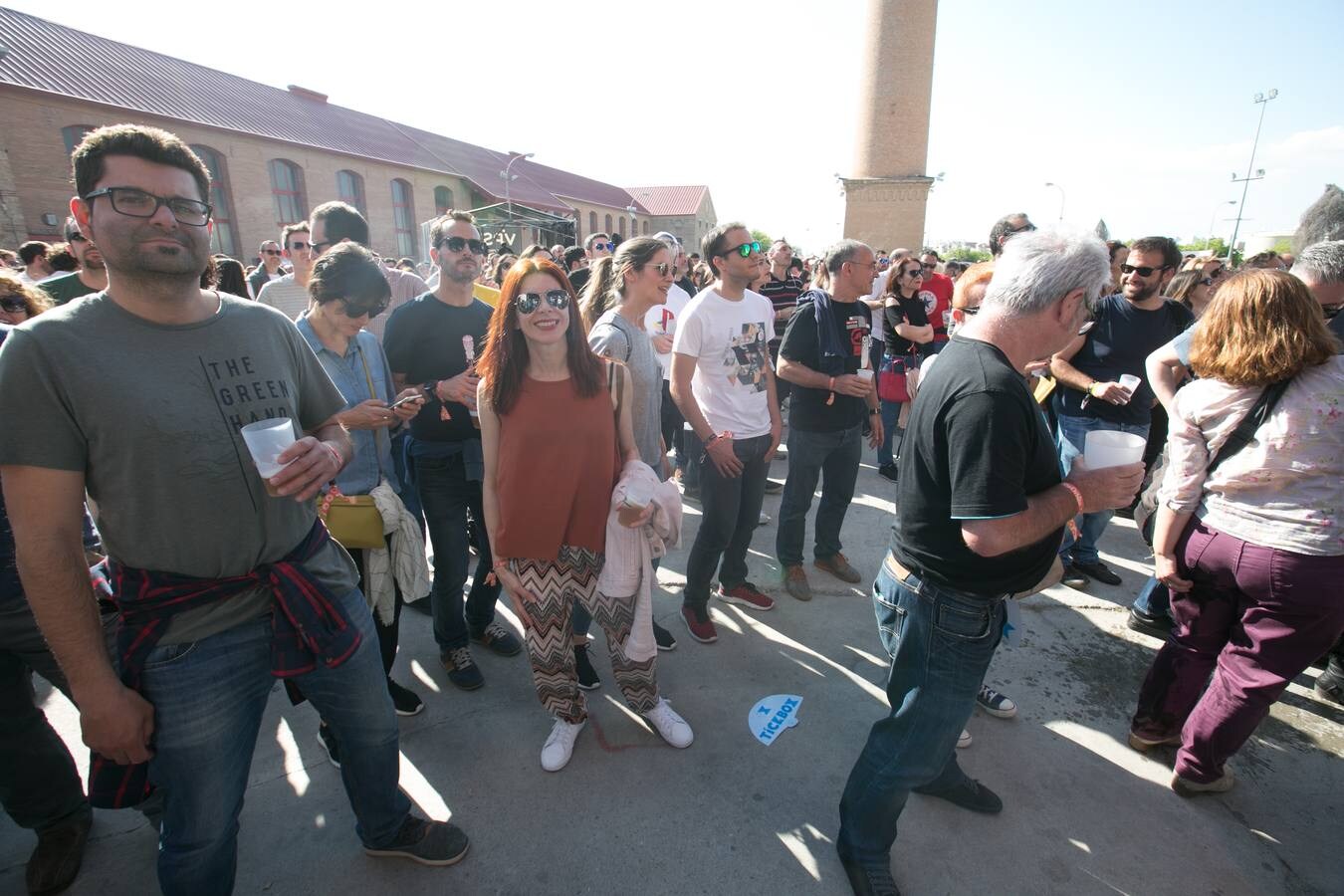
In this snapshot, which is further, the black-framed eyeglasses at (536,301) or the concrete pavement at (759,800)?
the black-framed eyeglasses at (536,301)

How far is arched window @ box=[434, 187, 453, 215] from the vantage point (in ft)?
94.5

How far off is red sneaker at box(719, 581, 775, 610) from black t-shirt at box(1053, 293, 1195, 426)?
96.0 inches

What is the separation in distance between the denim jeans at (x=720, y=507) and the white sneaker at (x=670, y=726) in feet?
2.70

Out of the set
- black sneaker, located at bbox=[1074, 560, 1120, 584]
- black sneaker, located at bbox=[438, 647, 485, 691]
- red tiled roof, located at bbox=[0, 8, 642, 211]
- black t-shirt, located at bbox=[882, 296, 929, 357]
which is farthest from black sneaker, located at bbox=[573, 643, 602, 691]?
red tiled roof, located at bbox=[0, 8, 642, 211]

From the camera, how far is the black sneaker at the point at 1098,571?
13.4 ft

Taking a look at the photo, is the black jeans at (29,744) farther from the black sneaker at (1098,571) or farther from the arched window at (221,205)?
the arched window at (221,205)

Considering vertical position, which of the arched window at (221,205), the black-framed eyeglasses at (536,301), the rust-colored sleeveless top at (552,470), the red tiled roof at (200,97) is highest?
the red tiled roof at (200,97)

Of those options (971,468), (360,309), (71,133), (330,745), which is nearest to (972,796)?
(971,468)

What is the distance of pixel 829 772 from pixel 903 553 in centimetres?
123

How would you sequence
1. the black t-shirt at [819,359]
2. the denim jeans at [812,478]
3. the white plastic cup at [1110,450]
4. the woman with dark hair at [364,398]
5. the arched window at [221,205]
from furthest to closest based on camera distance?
the arched window at [221,205]
the denim jeans at [812,478]
the black t-shirt at [819,359]
the woman with dark hair at [364,398]
the white plastic cup at [1110,450]

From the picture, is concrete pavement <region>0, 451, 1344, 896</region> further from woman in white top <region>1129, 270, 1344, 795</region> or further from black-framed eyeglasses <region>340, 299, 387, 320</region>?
black-framed eyeglasses <region>340, 299, 387, 320</region>

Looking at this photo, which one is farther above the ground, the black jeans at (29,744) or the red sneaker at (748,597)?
the black jeans at (29,744)

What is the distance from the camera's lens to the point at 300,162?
74.3 ft

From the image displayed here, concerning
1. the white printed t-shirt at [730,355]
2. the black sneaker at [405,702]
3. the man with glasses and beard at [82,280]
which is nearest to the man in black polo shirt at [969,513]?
the white printed t-shirt at [730,355]
